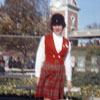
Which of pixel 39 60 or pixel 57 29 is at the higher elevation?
pixel 57 29

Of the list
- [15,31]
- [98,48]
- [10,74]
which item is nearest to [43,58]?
[10,74]

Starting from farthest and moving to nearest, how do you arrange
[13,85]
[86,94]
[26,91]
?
[13,85]
[26,91]
[86,94]

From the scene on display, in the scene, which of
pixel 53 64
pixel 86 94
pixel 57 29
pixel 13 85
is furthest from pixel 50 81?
pixel 13 85

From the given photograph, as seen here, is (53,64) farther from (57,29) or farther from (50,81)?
(57,29)

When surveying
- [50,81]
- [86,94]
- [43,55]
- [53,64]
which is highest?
[43,55]

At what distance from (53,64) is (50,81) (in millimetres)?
197

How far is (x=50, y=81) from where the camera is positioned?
2.99 m

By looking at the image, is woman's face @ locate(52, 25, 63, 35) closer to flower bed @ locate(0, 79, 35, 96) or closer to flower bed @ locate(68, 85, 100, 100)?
flower bed @ locate(68, 85, 100, 100)

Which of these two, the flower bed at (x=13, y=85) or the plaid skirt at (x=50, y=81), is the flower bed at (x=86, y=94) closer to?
the flower bed at (x=13, y=85)

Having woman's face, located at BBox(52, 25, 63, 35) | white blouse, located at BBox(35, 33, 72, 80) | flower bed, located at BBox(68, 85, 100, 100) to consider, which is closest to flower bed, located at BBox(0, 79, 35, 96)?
flower bed, located at BBox(68, 85, 100, 100)

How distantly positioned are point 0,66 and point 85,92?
269cm

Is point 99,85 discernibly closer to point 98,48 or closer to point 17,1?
point 98,48

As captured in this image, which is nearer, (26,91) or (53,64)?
(53,64)

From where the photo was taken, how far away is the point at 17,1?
1484 centimetres
